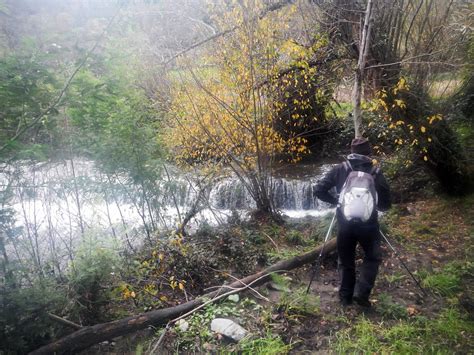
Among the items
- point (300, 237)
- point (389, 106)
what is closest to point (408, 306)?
point (300, 237)

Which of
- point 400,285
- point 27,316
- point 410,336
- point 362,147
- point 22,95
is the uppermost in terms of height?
point 22,95

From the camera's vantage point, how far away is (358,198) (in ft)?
12.0

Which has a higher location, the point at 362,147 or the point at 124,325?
the point at 362,147

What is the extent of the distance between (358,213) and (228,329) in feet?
6.30

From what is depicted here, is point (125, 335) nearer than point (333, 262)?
Yes

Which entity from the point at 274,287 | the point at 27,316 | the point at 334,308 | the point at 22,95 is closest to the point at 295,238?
the point at 274,287

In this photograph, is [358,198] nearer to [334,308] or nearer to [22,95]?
[334,308]

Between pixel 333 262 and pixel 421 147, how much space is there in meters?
3.14

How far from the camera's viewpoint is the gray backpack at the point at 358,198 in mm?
3621

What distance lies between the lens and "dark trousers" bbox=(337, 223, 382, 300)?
3787 mm

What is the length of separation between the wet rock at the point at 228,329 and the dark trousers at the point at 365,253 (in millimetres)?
1355

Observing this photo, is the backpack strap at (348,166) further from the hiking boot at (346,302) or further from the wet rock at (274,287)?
the wet rock at (274,287)

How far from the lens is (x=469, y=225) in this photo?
19.7 feet

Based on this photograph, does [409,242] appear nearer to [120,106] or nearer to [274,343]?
[274,343]
